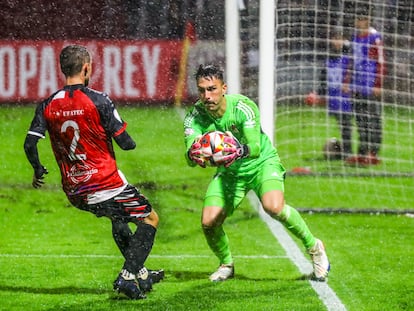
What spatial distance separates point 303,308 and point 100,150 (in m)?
1.71

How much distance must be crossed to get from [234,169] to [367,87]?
6.66m

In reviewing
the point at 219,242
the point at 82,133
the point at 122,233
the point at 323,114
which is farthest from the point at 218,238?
the point at 323,114

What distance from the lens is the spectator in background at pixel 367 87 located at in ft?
47.0

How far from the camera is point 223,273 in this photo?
324 inches

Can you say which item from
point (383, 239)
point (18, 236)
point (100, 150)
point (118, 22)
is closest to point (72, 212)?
point (18, 236)

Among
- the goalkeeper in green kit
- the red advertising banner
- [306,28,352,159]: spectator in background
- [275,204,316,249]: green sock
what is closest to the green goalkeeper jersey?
the goalkeeper in green kit

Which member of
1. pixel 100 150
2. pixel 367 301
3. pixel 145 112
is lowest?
pixel 145 112

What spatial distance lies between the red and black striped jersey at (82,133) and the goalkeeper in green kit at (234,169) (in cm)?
67

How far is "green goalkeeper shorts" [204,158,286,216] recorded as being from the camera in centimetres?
822

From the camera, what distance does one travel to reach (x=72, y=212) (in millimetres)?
11562

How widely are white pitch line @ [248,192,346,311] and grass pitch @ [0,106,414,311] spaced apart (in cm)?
7

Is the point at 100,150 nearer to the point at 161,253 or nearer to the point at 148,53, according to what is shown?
the point at 161,253

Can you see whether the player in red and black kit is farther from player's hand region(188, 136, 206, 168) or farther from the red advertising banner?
the red advertising banner

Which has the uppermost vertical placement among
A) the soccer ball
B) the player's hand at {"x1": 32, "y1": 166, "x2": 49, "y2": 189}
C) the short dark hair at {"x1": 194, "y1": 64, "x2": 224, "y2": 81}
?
the short dark hair at {"x1": 194, "y1": 64, "x2": 224, "y2": 81}
